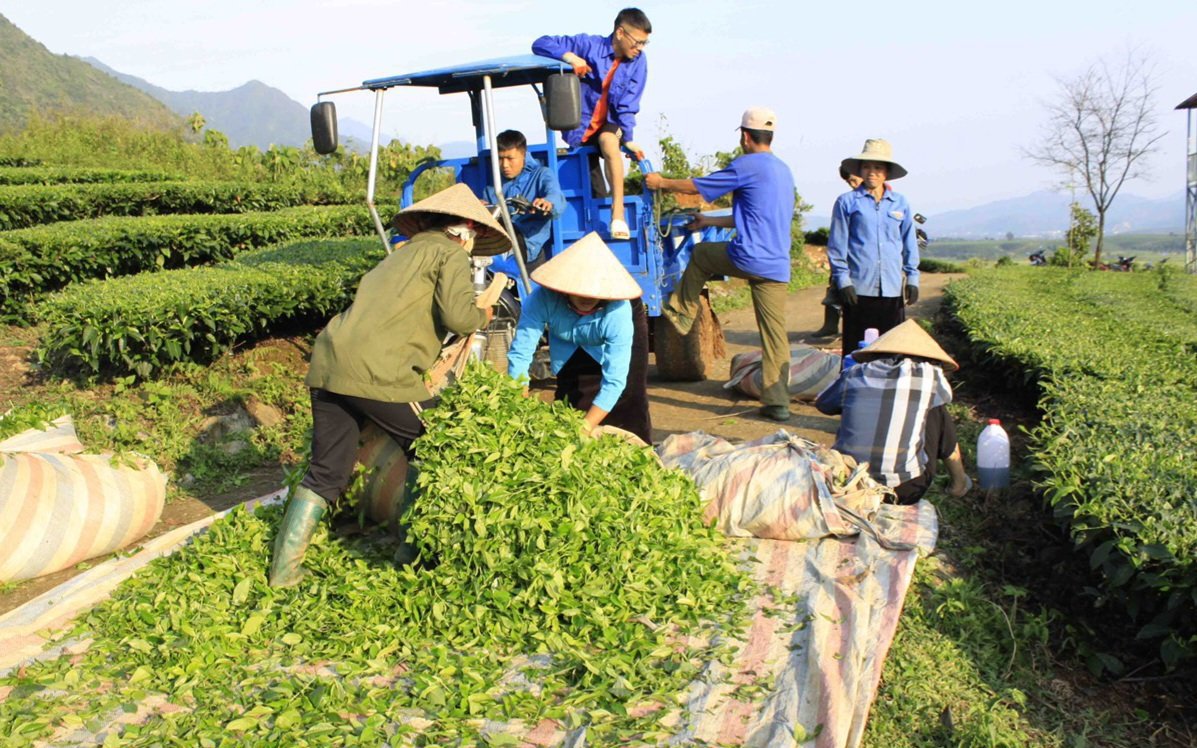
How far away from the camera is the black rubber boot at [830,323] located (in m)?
10.5

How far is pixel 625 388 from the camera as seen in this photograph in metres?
5.18

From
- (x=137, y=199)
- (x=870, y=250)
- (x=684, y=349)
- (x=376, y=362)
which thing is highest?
(x=137, y=199)

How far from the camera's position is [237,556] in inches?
170

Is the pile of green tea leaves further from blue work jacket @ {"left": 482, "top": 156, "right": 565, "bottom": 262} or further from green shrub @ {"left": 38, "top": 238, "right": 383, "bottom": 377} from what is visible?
blue work jacket @ {"left": 482, "top": 156, "right": 565, "bottom": 262}

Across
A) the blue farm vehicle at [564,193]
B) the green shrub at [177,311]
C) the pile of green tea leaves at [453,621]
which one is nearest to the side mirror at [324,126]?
the blue farm vehicle at [564,193]

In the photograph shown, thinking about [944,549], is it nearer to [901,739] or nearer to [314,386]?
[901,739]

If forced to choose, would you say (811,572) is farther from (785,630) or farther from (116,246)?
(116,246)

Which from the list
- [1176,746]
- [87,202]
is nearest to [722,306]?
[87,202]

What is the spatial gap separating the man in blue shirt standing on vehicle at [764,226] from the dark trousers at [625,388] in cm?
182

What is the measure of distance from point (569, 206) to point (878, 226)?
93.5 inches

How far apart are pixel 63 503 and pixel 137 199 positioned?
33.1ft

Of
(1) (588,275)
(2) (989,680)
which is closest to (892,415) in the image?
(2) (989,680)

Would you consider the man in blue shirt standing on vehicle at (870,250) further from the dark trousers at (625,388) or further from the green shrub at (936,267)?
the green shrub at (936,267)

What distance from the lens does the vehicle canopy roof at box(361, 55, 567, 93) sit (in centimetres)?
696
